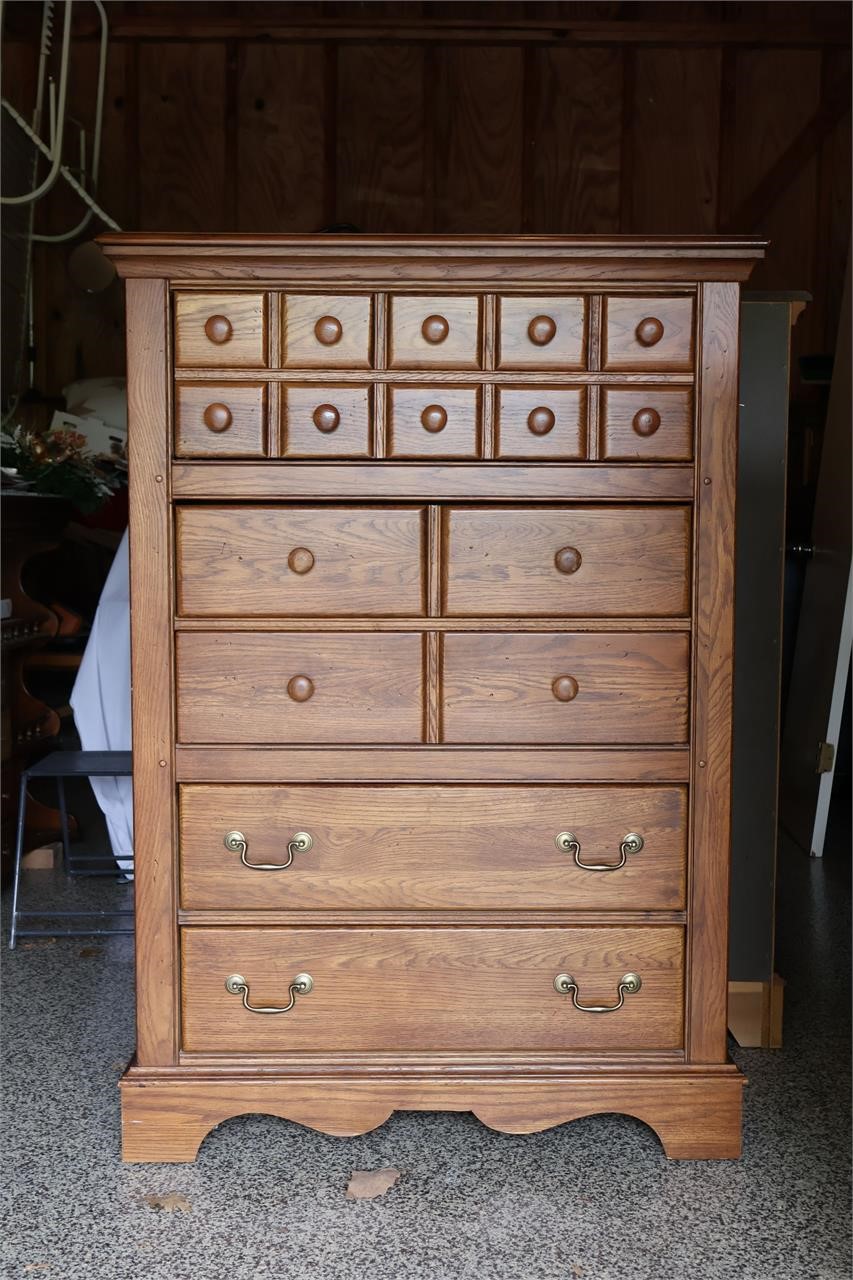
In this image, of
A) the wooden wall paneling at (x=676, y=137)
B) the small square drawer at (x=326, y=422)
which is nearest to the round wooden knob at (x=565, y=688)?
the small square drawer at (x=326, y=422)

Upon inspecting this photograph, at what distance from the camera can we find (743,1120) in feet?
6.41

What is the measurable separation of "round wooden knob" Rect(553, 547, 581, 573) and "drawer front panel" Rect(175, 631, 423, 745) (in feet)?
0.78

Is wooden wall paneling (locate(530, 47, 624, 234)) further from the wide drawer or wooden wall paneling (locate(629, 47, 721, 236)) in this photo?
the wide drawer

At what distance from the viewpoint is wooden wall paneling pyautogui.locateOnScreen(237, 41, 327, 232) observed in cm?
472

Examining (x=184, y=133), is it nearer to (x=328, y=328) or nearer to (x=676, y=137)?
(x=676, y=137)

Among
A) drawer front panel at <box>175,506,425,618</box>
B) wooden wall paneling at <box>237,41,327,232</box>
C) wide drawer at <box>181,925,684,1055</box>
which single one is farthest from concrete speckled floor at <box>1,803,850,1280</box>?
wooden wall paneling at <box>237,41,327,232</box>

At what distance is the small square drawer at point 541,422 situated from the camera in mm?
1730

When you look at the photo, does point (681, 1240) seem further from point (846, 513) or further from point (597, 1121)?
point (846, 513)

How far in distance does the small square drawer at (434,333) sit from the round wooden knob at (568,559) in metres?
0.30

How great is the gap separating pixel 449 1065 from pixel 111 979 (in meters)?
1.07

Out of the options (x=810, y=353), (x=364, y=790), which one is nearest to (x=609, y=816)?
(x=364, y=790)

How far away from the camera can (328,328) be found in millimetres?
1712

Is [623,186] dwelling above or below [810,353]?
above

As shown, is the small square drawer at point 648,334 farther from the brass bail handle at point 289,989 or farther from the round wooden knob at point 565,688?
the brass bail handle at point 289,989
